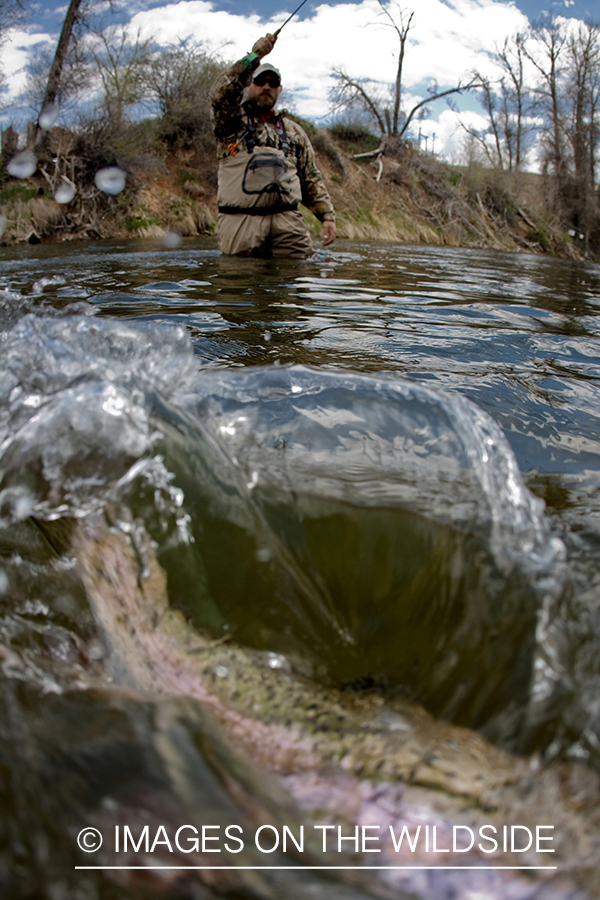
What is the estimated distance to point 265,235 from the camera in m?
6.64

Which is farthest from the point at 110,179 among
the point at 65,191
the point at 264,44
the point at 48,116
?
the point at 264,44

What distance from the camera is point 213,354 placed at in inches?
110

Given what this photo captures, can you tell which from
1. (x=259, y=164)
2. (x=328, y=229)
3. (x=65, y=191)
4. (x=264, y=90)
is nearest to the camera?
(x=264, y=90)

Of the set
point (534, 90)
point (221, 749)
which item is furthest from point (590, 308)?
point (534, 90)

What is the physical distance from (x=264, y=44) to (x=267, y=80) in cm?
34

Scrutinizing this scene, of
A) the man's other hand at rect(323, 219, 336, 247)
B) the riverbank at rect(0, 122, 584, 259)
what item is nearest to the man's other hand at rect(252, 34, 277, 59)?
the man's other hand at rect(323, 219, 336, 247)

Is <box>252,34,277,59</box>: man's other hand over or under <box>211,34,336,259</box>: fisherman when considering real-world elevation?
over

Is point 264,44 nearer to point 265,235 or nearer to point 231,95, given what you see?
point 231,95

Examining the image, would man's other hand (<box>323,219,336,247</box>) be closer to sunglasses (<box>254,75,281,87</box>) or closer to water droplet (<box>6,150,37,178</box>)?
sunglasses (<box>254,75,281,87</box>)

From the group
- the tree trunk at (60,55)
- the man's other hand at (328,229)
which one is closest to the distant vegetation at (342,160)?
the tree trunk at (60,55)

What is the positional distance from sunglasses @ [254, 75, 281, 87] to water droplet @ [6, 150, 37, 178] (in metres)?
10.1

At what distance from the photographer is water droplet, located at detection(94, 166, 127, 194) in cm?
1416

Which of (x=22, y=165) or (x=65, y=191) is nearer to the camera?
(x=65, y=191)

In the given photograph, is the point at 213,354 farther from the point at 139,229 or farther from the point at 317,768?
the point at 139,229
